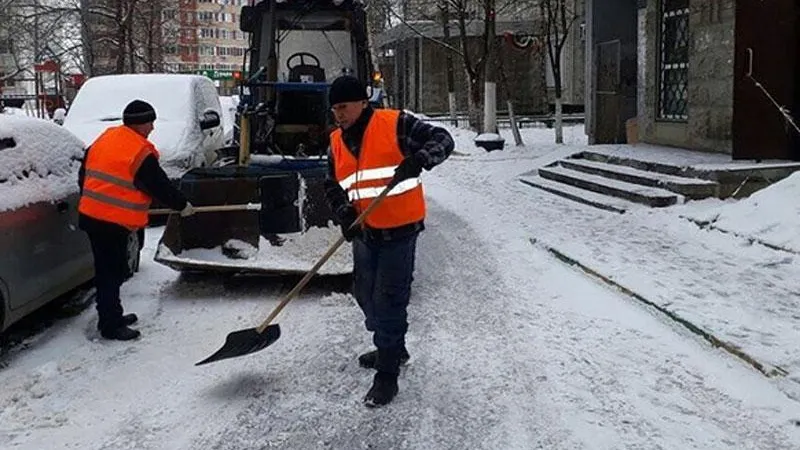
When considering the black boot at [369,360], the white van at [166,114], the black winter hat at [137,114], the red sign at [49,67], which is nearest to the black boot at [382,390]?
the black boot at [369,360]

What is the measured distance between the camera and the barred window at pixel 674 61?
565 inches

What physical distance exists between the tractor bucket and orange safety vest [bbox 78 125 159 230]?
44.9 inches

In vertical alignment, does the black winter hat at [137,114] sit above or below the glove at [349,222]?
above

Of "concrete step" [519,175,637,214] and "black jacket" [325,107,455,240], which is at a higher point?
"black jacket" [325,107,455,240]

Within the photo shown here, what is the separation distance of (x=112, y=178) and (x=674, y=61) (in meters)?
11.4

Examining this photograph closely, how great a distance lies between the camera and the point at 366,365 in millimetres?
5305

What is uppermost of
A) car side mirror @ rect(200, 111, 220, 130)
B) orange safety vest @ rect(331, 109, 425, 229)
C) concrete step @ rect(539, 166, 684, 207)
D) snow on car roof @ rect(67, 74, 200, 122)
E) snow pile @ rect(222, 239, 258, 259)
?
snow on car roof @ rect(67, 74, 200, 122)

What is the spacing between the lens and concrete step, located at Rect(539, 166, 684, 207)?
1018 cm

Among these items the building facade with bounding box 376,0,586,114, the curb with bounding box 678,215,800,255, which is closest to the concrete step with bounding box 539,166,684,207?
the curb with bounding box 678,215,800,255

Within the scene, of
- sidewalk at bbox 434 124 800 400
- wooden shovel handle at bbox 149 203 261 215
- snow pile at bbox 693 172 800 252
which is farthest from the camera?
snow pile at bbox 693 172 800 252

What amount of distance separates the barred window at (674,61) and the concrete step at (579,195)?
2723 millimetres

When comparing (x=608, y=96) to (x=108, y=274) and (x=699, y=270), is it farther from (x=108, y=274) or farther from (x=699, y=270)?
(x=108, y=274)

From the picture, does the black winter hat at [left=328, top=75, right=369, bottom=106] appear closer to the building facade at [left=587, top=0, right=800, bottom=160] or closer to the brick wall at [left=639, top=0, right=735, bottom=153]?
the building facade at [left=587, top=0, right=800, bottom=160]

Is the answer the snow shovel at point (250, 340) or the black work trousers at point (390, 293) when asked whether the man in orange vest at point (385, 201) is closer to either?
the black work trousers at point (390, 293)
